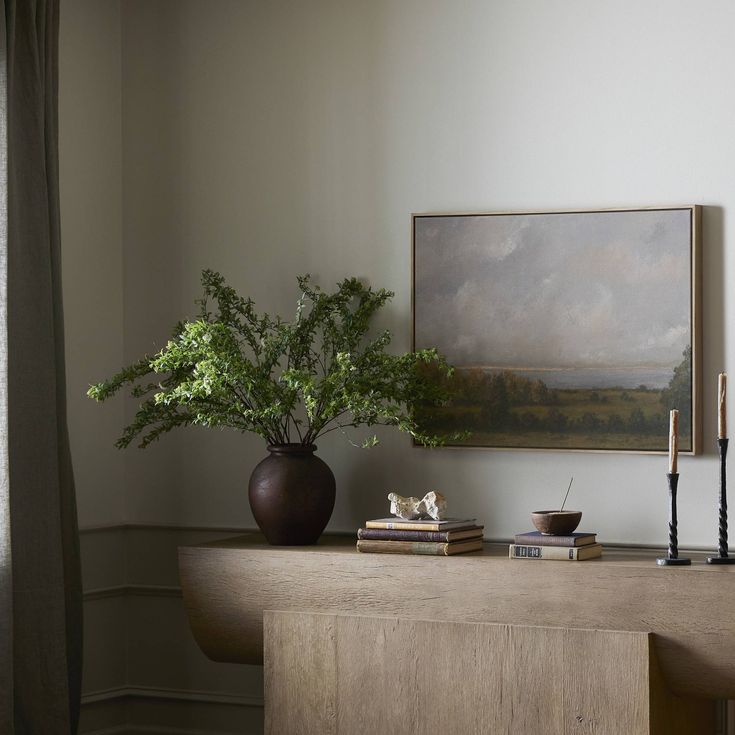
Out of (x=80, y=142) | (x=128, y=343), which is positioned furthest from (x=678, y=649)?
(x=80, y=142)

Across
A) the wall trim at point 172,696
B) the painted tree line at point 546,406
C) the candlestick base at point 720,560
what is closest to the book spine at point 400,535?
the painted tree line at point 546,406

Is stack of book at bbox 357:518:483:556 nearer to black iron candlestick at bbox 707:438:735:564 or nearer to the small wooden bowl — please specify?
the small wooden bowl

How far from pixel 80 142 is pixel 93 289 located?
468 millimetres

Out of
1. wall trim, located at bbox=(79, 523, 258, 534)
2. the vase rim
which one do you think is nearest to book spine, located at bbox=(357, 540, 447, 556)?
the vase rim

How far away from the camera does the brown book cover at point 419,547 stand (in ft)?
9.68

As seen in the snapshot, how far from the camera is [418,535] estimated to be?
3.00m

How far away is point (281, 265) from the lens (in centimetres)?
355

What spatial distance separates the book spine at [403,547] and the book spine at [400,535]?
11 millimetres

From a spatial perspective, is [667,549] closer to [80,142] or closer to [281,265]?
[281,265]

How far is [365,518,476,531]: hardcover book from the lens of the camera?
2.98 metres

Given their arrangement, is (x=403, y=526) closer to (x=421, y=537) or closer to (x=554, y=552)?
(x=421, y=537)

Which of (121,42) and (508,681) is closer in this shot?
(508,681)

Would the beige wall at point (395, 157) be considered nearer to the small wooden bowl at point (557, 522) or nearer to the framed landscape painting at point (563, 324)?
the framed landscape painting at point (563, 324)

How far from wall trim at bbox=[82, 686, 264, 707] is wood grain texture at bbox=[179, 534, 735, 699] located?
1.45 ft
